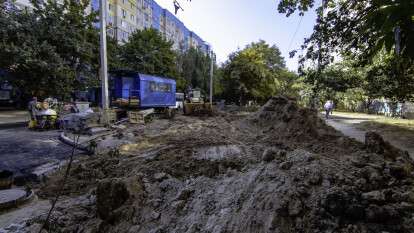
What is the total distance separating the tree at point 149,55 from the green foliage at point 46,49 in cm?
907

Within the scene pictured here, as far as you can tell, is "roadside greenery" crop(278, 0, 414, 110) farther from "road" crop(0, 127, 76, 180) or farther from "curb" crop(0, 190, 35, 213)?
"road" crop(0, 127, 76, 180)

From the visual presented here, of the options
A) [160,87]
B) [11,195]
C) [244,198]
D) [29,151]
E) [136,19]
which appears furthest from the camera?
[136,19]

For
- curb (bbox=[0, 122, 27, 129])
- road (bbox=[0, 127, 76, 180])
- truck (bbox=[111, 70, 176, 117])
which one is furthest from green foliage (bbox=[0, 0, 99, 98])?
road (bbox=[0, 127, 76, 180])

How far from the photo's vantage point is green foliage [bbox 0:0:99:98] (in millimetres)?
19594

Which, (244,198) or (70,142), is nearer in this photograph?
(244,198)

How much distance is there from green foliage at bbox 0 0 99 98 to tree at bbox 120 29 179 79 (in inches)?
357

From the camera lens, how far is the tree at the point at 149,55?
33.9 metres

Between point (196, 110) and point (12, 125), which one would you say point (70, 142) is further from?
point (196, 110)

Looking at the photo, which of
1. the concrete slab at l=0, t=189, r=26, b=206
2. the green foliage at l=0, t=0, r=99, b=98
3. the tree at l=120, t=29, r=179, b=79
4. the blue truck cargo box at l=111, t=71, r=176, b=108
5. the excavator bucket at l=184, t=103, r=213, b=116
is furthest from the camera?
the tree at l=120, t=29, r=179, b=79

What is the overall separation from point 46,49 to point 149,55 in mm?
15023

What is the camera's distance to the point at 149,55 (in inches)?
1361

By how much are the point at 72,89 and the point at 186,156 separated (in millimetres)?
17185

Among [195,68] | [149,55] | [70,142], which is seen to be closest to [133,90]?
[70,142]

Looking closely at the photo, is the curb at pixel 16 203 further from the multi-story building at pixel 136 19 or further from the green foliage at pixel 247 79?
the multi-story building at pixel 136 19
